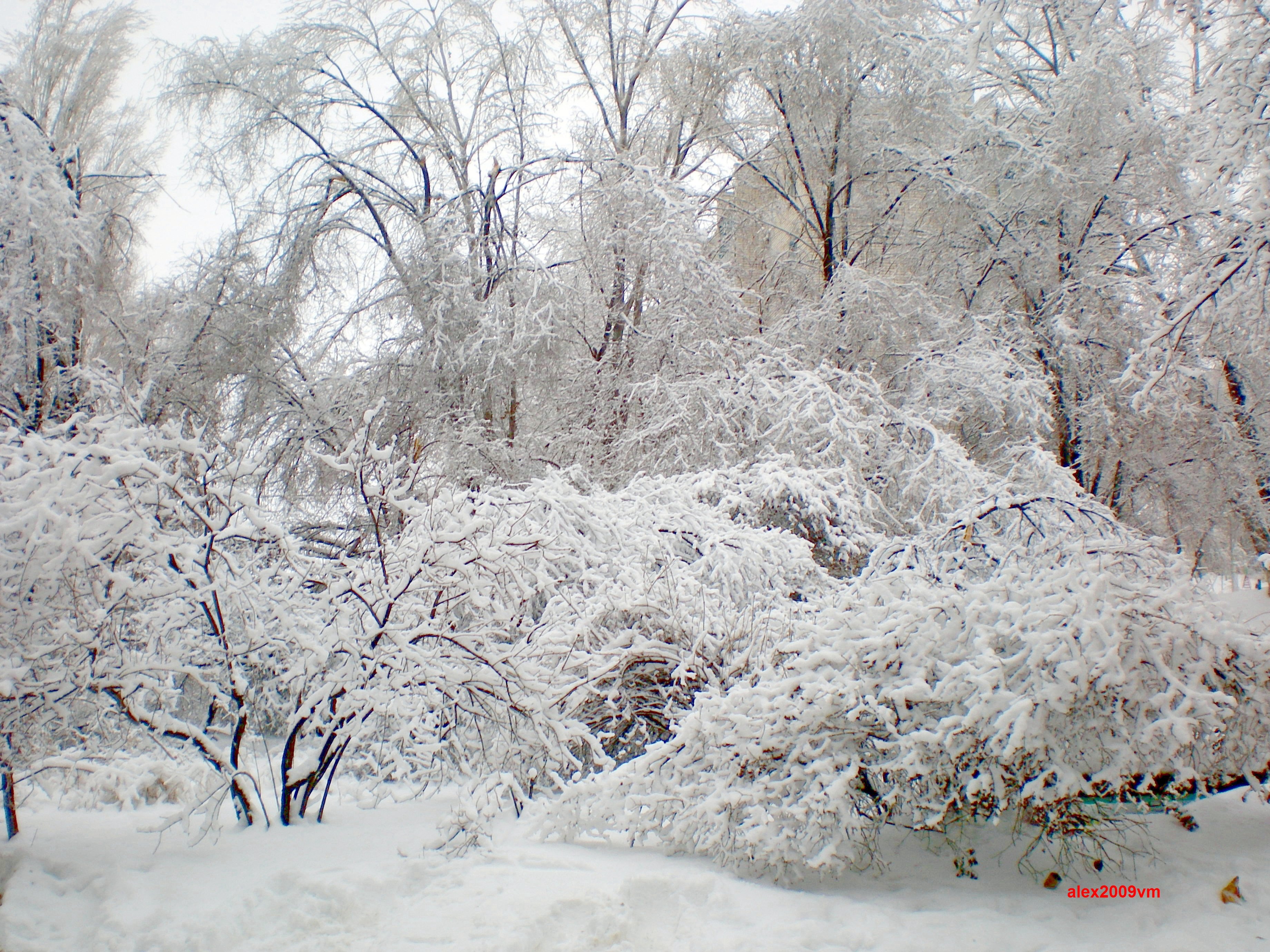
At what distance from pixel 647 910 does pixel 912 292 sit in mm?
8279

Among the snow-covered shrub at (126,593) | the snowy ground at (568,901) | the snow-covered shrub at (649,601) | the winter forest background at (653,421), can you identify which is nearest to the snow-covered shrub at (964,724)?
the winter forest background at (653,421)

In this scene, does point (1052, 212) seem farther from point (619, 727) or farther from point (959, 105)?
point (619, 727)

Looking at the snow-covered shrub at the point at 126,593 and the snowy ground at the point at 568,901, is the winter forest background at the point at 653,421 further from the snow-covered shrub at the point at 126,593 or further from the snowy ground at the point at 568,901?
the snowy ground at the point at 568,901

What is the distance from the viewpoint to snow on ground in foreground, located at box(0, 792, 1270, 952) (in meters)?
2.55

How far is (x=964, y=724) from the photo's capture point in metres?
2.76

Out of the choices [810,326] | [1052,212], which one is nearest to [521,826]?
[810,326]

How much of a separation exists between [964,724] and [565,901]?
1.55m

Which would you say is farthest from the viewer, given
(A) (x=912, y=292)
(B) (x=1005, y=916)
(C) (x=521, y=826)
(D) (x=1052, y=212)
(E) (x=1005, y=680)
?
(D) (x=1052, y=212)

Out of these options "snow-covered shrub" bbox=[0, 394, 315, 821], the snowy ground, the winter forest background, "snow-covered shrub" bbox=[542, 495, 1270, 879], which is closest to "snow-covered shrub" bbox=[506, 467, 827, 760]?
the winter forest background

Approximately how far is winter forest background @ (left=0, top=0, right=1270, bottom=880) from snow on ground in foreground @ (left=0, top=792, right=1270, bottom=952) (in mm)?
214

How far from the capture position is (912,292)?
9367 millimetres

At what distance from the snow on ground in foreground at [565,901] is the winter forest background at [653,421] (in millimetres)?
214

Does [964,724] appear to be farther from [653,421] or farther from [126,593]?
[653,421]

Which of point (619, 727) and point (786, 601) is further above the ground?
point (786, 601)
